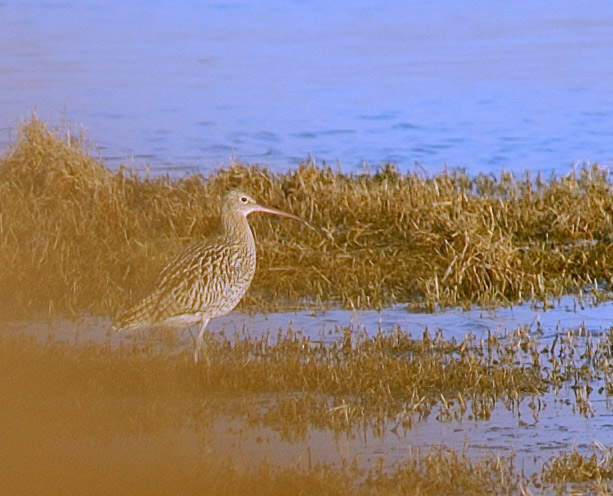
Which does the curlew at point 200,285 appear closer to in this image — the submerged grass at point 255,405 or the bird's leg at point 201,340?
the bird's leg at point 201,340

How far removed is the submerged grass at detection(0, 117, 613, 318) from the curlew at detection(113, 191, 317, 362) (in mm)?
255

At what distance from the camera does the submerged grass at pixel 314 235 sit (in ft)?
33.9

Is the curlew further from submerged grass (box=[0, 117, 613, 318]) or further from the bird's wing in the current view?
submerged grass (box=[0, 117, 613, 318])

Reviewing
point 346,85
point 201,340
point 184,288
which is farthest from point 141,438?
point 346,85

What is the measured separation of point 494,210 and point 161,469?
18.9 ft

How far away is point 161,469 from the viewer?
22.7ft

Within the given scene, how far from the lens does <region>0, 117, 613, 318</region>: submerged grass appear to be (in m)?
10.3

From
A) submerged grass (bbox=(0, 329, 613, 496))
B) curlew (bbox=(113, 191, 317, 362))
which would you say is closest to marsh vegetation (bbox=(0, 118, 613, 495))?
submerged grass (bbox=(0, 329, 613, 496))

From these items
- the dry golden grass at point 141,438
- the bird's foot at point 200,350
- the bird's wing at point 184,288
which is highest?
the bird's wing at point 184,288

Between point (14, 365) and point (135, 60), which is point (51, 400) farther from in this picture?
point (135, 60)

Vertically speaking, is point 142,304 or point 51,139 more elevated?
point 51,139

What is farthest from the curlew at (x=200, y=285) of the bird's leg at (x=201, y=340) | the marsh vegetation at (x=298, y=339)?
the marsh vegetation at (x=298, y=339)

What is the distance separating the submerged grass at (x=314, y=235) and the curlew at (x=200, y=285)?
0.25m

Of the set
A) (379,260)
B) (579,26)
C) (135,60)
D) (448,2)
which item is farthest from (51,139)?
(448,2)
